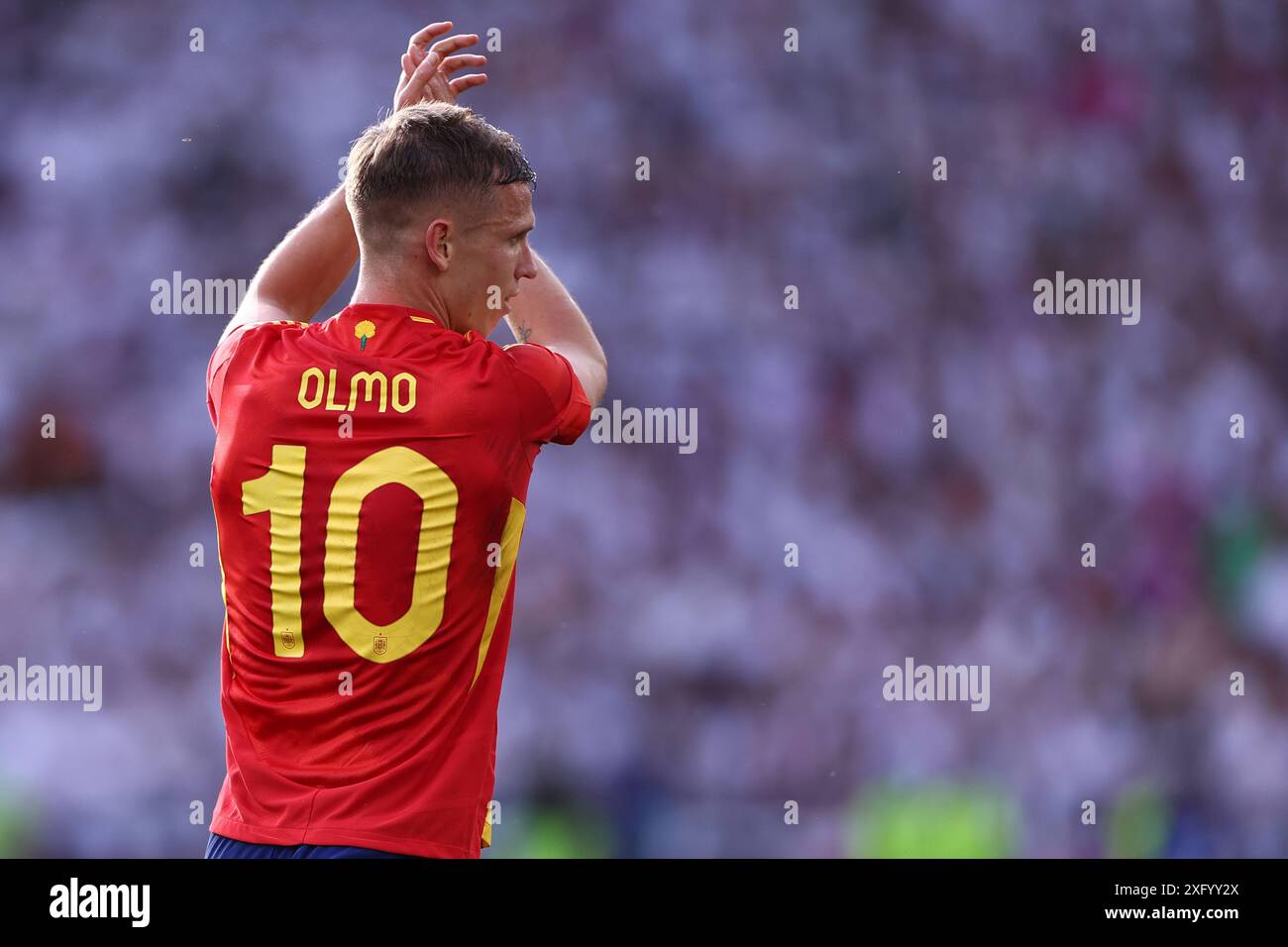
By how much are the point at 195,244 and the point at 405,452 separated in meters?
3.15

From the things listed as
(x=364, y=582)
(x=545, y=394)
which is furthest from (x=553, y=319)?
(x=364, y=582)

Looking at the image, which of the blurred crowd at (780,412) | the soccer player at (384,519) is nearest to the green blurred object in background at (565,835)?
A: the blurred crowd at (780,412)

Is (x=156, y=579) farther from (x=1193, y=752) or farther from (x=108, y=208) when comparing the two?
(x=1193, y=752)

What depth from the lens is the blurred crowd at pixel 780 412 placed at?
3988mm

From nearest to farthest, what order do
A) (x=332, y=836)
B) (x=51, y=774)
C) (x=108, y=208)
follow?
(x=332, y=836) < (x=51, y=774) < (x=108, y=208)

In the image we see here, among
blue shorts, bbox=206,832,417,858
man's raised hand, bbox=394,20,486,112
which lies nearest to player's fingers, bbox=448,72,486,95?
man's raised hand, bbox=394,20,486,112

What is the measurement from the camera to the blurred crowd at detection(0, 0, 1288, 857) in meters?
3.99

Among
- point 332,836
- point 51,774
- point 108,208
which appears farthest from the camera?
point 108,208

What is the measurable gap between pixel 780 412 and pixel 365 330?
3005 millimetres

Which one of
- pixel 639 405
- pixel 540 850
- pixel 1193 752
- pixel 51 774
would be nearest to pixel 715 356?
pixel 639 405

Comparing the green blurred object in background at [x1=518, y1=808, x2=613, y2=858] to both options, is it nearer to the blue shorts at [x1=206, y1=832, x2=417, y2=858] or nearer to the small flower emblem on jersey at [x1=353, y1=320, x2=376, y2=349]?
the blue shorts at [x1=206, y1=832, x2=417, y2=858]

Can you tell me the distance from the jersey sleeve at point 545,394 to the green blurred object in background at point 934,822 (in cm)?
281

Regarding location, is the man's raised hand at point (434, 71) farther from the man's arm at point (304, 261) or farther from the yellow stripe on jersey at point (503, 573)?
the yellow stripe on jersey at point (503, 573)

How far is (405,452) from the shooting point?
136cm
